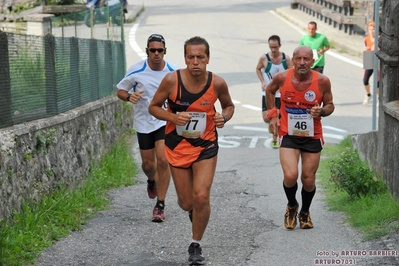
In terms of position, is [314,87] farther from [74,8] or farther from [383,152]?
[74,8]

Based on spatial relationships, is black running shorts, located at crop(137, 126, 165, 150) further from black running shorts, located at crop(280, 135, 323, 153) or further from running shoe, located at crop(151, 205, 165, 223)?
black running shorts, located at crop(280, 135, 323, 153)

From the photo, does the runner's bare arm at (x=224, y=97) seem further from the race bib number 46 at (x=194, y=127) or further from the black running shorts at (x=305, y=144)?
the black running shorts at (x=305, y=144)

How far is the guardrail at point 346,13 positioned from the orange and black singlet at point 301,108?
20371 mm

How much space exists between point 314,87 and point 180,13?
32734 mm

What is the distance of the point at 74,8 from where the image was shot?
21812 mm

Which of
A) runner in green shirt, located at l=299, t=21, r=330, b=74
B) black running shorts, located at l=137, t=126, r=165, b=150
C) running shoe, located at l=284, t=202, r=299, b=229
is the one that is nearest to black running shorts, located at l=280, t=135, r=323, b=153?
running shoe, located at l=284, t=202, r=299, b=229

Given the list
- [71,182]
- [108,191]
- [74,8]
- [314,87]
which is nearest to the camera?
[314,87]

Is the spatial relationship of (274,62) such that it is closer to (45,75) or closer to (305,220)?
(45,75)

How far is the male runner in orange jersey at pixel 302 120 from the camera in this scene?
8984 mm

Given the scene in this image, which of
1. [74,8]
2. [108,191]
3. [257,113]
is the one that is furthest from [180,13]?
[108,191]

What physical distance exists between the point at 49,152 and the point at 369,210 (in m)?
3.42

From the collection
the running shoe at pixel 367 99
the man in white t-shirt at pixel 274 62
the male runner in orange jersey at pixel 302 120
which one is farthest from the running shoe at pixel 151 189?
the running shoe at pixel 367 99

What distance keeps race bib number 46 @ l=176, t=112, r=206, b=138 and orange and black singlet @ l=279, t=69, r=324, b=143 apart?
1451 millimetres

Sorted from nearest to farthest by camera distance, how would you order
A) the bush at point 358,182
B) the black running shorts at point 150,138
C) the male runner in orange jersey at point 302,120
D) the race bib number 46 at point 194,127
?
1. the race bib number 46 at point 194,127
2. the male runner in orange jersey at point 302,120
3. the bush at point 358,182
4. the black running shorts at point 150,138
